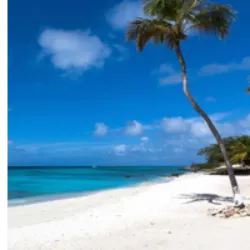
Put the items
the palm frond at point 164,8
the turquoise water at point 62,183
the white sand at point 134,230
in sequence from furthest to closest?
the turquoise water at point 62,183, the palm frond at point 164,8, the white sand at point 134,230

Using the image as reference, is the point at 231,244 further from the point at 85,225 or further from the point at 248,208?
the point at 85,225

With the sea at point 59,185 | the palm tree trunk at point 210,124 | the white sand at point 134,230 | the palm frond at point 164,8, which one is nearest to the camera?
the white sand at point 134,230

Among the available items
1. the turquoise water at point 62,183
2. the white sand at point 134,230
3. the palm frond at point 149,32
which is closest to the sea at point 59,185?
the turquoise water at point 62,183

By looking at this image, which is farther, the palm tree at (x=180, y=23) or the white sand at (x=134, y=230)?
the palm tree at (x=180, y=23)

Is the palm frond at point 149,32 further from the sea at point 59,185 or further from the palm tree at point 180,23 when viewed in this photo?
the sea at point 59,185

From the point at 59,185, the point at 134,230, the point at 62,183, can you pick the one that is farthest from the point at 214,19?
the point at 62,183

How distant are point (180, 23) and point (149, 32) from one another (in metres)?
1.19

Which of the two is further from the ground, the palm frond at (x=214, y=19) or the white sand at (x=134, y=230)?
the palm frond at (x=214, y=19)

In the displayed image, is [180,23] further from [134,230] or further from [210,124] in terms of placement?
[134,230]

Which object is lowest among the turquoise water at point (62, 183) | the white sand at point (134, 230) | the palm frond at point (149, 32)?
the turquoise water at point (62, 183)

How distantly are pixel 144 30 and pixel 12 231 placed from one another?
318 inches

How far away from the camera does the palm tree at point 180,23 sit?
11.2 metres

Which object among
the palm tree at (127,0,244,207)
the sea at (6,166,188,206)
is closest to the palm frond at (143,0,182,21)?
the palm tree at (127,0,244,207)

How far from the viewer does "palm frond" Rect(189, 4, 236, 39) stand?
437 inches
